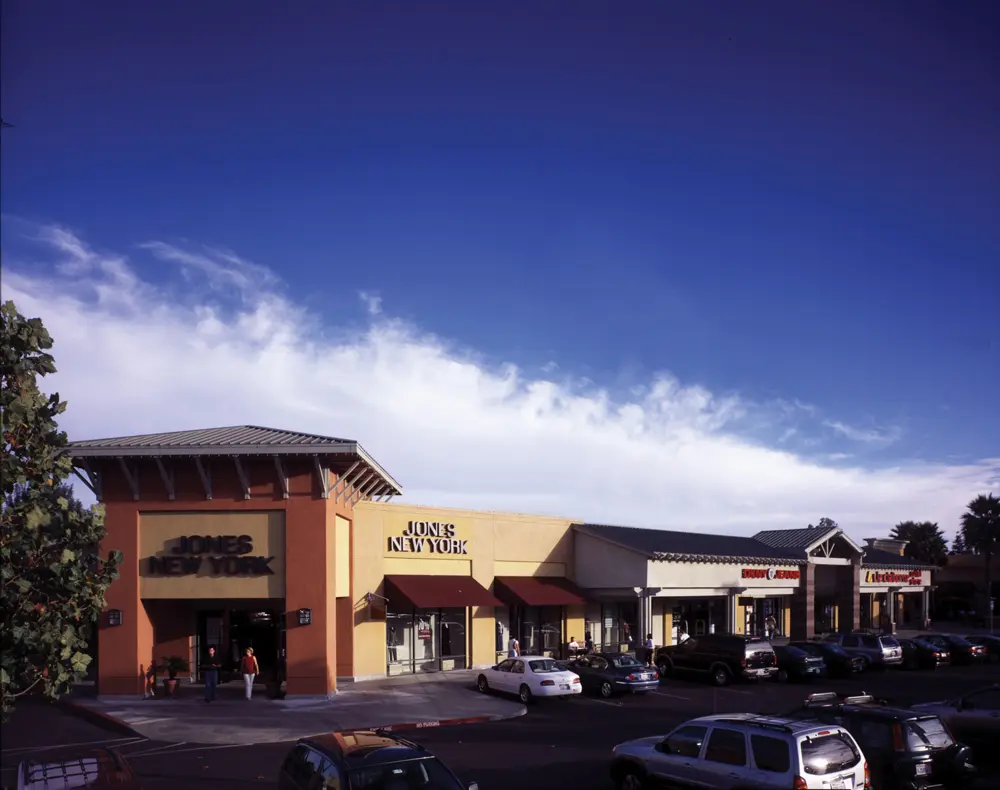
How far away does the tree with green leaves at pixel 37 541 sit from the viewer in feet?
27.3

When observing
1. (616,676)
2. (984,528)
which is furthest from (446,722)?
(984,528)

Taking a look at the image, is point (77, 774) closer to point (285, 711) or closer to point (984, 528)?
point (285, 711)

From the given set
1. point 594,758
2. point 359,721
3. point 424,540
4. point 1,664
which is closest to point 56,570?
point 1,664

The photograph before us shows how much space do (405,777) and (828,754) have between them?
5.75 m

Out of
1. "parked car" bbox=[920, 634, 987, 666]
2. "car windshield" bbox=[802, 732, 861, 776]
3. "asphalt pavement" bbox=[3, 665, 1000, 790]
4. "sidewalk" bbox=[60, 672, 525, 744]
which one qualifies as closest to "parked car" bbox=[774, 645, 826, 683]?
"asphalt pavement" bbox=[3, 665, 1000, 790]

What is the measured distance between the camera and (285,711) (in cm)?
2638

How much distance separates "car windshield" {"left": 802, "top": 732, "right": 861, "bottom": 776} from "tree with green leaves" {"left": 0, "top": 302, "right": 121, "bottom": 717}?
9.03m

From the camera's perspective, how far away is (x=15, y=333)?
8648 millimetres

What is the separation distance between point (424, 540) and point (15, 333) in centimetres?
2915

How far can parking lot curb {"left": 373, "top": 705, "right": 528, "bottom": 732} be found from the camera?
2412cm

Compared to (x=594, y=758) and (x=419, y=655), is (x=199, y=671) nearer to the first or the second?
(x=419, y=655)

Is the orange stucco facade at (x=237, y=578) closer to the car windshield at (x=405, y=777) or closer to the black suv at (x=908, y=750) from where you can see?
the black suv at (x=908, y=750)

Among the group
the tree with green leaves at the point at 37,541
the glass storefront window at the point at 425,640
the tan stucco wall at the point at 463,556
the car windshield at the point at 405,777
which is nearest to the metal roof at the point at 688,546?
the tan stucco wall at the point at 463,556

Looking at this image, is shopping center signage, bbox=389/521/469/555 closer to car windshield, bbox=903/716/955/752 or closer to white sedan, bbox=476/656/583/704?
white sedan, bbox=476/656/583/704
